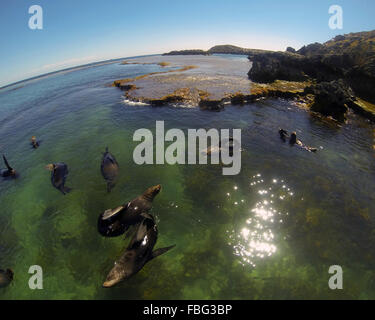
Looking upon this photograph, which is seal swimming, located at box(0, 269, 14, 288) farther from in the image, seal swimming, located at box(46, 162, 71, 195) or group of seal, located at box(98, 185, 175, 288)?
seal swimming, located at box(46, 162, 71, 195)

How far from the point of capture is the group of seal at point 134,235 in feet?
23.1

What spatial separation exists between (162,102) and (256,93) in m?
16.1

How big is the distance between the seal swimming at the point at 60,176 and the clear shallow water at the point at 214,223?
39 centimetres

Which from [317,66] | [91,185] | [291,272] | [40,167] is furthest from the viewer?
[317,66]

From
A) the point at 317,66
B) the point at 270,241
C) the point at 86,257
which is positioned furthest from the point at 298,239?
the point at 317,66

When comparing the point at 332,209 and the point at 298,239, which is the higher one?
the point at 332,209

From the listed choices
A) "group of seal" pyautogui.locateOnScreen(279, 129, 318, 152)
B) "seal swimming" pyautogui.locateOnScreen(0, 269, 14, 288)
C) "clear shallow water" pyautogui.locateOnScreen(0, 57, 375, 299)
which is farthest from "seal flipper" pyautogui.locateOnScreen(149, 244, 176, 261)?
"group of seal" pyautogui.locateOnScreen(279, 129, 318, 152)

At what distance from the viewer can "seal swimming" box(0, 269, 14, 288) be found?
7401mm

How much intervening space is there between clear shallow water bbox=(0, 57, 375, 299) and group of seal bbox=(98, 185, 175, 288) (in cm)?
45

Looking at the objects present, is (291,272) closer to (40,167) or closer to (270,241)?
(270,241)

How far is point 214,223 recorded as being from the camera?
30.8 feet

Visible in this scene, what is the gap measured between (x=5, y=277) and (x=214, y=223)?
9760 mm

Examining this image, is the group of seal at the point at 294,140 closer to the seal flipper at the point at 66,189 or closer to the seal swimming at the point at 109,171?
the seal swimming at the point at 109,171
